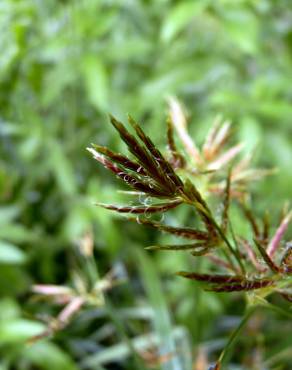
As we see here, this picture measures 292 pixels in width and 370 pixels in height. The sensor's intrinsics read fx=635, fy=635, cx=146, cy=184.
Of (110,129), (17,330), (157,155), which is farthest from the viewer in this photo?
(110,129)

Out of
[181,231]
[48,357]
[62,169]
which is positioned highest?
[62,169]

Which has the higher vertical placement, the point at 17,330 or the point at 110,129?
the point at 110,129

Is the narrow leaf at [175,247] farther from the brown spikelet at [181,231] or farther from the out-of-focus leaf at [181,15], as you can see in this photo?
the out-of-focus leaf at [181,15]

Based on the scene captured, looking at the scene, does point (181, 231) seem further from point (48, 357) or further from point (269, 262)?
point (48, 357)

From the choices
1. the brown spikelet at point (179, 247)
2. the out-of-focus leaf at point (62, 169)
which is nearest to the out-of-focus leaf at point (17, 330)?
the out-of-focus leaf at point (62, 169)

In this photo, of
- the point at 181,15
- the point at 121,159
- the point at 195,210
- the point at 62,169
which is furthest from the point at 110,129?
the point at 121,159

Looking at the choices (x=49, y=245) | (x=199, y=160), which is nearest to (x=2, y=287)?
(x=49, y=245)

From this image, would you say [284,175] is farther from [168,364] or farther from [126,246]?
[168,364]

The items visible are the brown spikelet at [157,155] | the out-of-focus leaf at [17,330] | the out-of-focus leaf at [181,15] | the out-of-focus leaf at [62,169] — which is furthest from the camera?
the out-of-focus leaf at [62,169]
